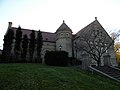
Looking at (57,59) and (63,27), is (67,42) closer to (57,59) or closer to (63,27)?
(63,27)

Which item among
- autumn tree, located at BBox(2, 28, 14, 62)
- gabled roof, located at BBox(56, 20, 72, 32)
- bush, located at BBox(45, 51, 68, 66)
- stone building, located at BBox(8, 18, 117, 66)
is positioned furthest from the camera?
gabled roof, located at BBox(56, 20, 72, 32)

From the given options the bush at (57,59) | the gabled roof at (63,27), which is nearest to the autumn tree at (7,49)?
the bush at (57,59)

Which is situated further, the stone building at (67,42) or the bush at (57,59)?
the stone building at (67,42)

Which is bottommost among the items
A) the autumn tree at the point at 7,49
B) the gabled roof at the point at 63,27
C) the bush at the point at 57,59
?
the bush at the point at 57,59

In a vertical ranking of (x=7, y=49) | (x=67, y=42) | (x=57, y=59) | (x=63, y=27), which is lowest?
(x=57, y=59)

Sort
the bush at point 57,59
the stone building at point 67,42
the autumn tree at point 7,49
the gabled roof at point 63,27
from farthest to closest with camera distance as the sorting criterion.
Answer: the gabled roof at point 63,27 → the stone building at point 67,42 → the autumn tree at point 7,49 → the bush at point 57,59

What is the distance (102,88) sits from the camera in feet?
35.3

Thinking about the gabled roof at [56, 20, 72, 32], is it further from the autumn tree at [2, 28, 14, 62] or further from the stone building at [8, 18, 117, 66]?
the autumn tree at [2, 28, 14, 62]

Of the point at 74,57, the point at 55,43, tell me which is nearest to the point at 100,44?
the point at 74,57

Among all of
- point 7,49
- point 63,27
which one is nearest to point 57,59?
point 7,49

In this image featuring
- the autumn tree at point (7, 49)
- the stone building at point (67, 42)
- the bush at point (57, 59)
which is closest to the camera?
the bush at point (57, 59)

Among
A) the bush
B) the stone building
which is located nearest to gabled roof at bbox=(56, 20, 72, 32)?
the stone building

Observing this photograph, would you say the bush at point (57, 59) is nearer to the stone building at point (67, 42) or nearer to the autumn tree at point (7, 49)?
the autumn tree at point (7, 49)

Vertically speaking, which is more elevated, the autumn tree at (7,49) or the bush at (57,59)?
the autumn tree at (7,49)
